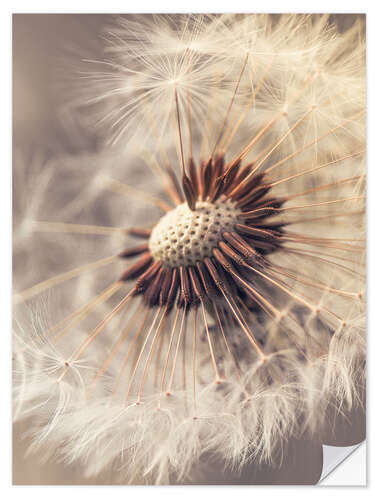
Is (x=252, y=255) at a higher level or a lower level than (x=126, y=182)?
lower

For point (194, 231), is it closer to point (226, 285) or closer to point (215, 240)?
point (215, 240)

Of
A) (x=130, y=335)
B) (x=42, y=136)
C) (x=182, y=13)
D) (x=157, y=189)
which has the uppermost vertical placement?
(x=182, y=13)

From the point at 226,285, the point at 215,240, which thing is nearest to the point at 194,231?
the point at 215,240

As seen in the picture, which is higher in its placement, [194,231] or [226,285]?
[194,231]

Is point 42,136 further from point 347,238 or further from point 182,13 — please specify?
point 347,238
